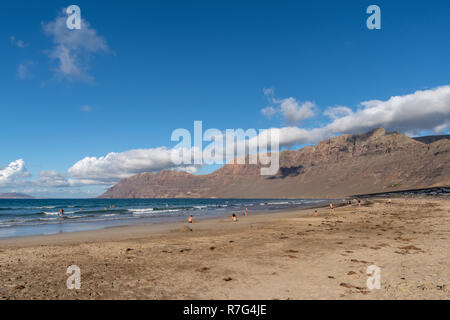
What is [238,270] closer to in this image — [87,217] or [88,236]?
[88,236]

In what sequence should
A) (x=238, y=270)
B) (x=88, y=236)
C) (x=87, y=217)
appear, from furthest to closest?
(x=87, y=217)
(x=88, y=236)
(x=238, y=270)

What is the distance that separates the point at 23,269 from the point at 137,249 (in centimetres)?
453

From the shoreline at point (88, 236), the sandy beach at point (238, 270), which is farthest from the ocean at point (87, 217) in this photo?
the sandy beach at point (238, 270)

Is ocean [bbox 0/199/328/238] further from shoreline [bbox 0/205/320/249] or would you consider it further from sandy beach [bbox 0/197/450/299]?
sandy beach [bbox 0/197/450/299]

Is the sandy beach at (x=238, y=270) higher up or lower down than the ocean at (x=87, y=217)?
higher up

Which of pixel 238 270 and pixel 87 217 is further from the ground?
pixel 238 270

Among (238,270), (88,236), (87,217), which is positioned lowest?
(87,217)

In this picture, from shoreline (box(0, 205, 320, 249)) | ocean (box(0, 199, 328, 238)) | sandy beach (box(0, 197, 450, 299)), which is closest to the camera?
sandy beach (box(0, 197, 450, 299))

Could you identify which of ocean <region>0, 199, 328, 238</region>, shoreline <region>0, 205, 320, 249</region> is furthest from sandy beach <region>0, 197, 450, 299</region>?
ocean <region>0, 199, 328, 238</region>

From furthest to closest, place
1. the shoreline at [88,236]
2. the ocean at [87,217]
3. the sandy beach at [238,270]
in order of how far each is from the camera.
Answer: the ocean at [87,217] < the shoreline at [88,236] < the sandy beach at [238,270]

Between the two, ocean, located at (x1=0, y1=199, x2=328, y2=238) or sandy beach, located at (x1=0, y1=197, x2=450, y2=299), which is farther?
ocean, located at (x1=0, y1=199, x2=328, y2=238)

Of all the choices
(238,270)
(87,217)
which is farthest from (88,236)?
(87,217)

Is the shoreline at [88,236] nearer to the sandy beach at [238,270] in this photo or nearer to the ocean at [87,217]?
the ocean at [87,217]

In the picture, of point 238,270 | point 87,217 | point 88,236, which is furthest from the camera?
point 87,217
